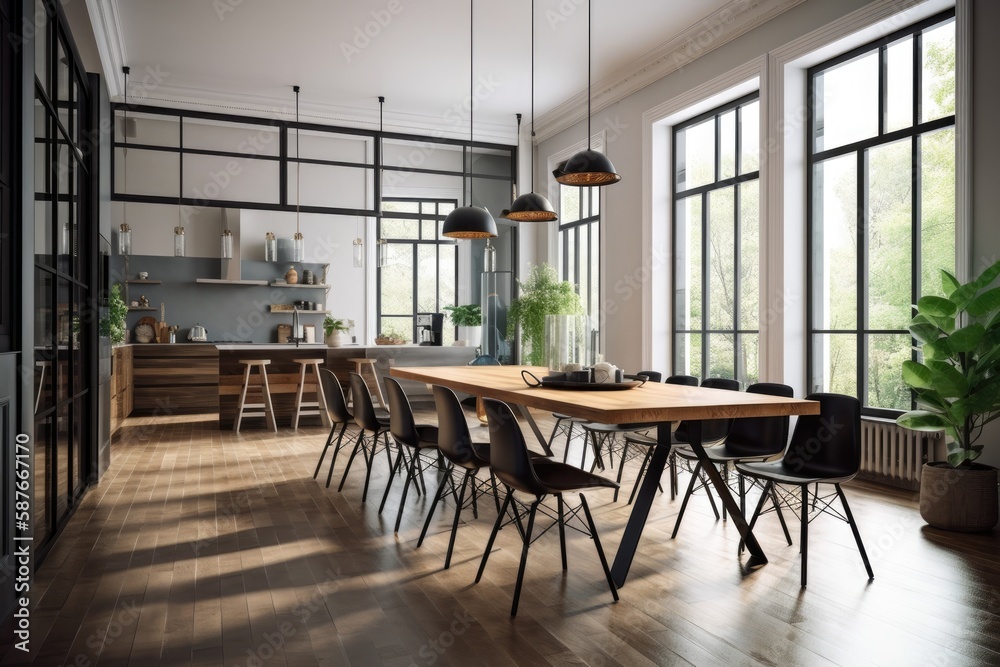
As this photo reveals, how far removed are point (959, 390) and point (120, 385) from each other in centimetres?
772

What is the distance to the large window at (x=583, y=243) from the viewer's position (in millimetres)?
8641

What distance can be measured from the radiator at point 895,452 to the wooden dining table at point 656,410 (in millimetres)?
1996

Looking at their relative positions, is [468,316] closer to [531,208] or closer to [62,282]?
[531,208]

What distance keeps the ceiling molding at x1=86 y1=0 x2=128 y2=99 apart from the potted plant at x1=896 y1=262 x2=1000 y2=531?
6.21 metres

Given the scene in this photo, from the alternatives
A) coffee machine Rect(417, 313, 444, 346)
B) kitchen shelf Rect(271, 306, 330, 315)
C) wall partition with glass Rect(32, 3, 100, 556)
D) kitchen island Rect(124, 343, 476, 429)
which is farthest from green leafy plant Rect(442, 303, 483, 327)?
wall partition with glass Rect(32, 3, 100, 556)

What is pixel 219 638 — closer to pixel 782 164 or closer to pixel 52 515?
pixel 52 515

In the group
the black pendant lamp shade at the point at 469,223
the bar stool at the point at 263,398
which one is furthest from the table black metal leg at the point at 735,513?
the bar stool at the point at 263,398

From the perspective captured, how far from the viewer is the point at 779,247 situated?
5750mm

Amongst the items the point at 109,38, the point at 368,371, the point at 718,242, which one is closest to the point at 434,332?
the point at 368,371

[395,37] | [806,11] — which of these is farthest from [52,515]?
[806,11]

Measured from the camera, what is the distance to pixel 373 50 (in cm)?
705

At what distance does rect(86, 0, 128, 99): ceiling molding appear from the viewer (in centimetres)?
587

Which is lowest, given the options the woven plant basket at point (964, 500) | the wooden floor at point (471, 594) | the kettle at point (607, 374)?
the wooden floor at point (471, 594)

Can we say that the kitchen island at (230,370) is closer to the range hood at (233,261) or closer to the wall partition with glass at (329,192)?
the range hood at (233,261)
